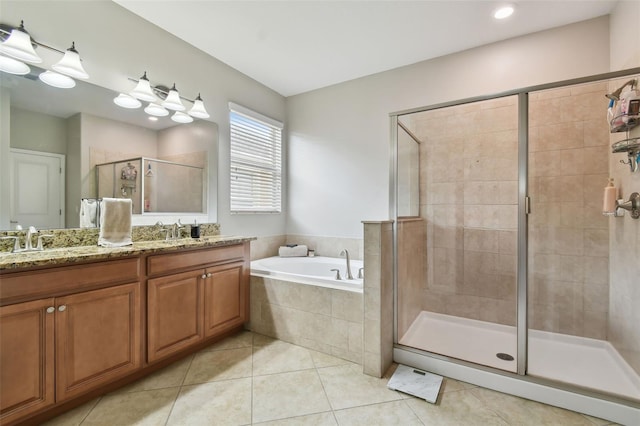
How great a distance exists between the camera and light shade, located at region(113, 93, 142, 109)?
214 cm

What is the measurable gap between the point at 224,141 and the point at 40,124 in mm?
1425

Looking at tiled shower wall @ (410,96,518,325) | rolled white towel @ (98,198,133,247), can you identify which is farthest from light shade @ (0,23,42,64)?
tiled shower wall @ (410,96,518,325)

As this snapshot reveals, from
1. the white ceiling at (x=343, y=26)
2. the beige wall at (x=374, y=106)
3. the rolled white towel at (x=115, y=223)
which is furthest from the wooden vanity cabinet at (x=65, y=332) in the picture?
the beige wall at (x=374, y=106)

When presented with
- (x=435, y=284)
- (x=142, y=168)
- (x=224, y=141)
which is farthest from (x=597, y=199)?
(x=142, y=168)

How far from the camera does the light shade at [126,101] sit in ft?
7.01

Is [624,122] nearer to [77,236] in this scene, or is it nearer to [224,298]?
[224,298]

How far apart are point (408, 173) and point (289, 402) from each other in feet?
6.62

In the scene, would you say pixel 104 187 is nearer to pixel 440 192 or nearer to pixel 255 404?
pixel 255 404

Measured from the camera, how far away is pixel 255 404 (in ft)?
5.39

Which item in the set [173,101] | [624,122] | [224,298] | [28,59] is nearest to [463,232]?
[624,122]

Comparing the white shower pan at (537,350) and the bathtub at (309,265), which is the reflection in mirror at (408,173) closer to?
the bathtub at (309,265)

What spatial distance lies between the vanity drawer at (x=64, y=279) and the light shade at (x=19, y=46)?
4.31ft

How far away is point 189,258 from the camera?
6.88 ft

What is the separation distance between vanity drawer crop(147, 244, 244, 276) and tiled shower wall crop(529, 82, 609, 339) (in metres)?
2.59
